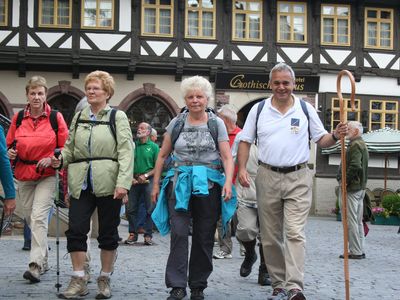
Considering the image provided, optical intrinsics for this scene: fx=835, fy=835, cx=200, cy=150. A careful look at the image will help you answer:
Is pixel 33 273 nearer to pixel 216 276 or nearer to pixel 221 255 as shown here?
pixel 216 276

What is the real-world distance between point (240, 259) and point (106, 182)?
402 centimetres

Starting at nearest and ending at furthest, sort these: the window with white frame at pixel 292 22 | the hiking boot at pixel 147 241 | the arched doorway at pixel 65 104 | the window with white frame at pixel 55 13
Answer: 1. the hiking boot at pixel 147 241
2. the window with white frame at pixel 55 13
3. the arched doorway at pixel 65 104
4. the window with white frame at pixel 292 22

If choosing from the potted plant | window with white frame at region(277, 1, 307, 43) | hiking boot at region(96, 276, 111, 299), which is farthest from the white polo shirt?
window with white frame at region(277, 1, 307, 43)

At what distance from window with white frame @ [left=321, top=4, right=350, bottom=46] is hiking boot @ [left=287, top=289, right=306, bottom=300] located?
20.6m

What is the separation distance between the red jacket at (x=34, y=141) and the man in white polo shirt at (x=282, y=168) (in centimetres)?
184

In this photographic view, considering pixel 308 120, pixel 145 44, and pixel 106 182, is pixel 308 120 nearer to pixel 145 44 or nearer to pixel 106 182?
pixel 106 182

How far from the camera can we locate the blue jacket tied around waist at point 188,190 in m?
6.58

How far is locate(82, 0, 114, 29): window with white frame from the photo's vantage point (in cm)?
2450

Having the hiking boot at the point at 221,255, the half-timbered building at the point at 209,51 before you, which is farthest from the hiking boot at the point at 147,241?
the half-timbered building at the point at 209,51

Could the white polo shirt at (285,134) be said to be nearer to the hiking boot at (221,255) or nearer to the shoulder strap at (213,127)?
the shoulder strap at (213,127)

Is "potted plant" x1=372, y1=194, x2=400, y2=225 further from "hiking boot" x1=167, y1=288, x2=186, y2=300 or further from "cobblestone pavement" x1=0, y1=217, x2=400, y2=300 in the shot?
"hiking boot" x1=167, y1=288, x2=186, y2=300

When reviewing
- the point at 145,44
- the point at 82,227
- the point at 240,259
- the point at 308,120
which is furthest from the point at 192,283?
the point at 145,44

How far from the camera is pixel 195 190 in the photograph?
21.6ft

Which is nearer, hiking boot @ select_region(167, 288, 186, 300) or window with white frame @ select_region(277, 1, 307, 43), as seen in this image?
hiking boot @ select_region(167, 288, 186, 300)
